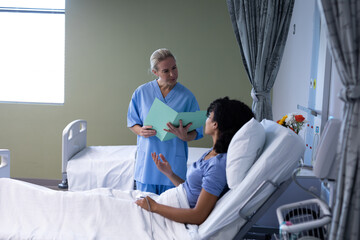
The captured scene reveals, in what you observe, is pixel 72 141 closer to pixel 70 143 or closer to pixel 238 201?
pixel 70 143

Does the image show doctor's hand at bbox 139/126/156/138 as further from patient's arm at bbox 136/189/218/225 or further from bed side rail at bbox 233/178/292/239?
bed side rail at bbox 233/178/292/239

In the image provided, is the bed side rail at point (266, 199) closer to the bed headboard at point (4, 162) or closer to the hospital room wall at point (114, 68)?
the bed headboard at point (4, 162)

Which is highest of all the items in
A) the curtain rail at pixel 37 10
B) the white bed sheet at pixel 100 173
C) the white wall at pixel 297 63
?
the curtain rail at pixel 37 10

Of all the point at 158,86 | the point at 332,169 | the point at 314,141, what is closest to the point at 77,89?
the point at 158,86

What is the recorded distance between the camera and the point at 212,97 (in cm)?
468

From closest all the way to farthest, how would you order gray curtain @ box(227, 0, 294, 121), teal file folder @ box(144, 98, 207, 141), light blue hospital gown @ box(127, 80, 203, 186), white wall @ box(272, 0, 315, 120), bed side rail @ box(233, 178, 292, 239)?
bed side rail @ box(233, 178, 292, 239)
teal file folder @ box(144, 98, 207, 141)
light blue hospital gown @ box(127, 80, 203, 186)
gray curtain @ box(227, 0, 294, 121)
white wall @ box(272, 0, 315, 120)

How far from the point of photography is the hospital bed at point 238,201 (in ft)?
5.58

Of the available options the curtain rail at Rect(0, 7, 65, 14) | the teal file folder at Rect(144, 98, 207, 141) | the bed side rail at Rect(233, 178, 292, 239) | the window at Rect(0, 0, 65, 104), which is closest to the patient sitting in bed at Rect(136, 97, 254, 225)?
the bed side rail at Rect(233, 178, 292, 239)

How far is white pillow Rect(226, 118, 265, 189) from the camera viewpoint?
1743 millimetres

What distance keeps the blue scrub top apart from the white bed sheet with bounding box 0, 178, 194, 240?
5 centimetres

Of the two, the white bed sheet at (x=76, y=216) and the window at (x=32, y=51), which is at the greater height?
the window at (x=32, y=51)

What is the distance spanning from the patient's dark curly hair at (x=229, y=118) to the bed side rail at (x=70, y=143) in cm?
189

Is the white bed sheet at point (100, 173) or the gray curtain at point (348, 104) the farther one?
the white bed sheet at point (100, 173)

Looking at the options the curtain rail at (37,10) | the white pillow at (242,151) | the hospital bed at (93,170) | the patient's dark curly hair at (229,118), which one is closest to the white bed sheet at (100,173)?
the hospital bed at (93,170)
